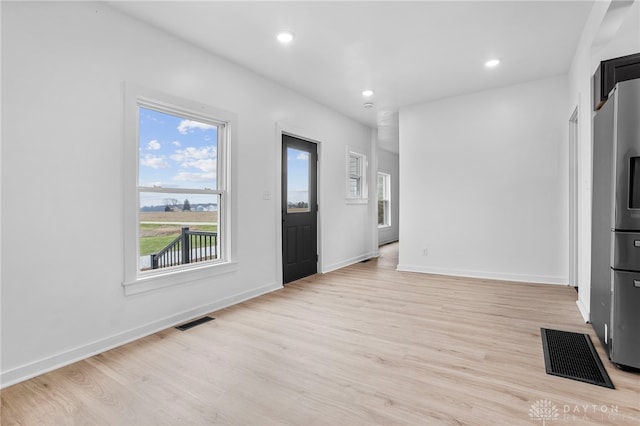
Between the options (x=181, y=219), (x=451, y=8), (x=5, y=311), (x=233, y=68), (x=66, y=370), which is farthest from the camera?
Answer: (x=233, y=68)

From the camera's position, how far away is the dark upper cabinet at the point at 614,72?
2416 mm

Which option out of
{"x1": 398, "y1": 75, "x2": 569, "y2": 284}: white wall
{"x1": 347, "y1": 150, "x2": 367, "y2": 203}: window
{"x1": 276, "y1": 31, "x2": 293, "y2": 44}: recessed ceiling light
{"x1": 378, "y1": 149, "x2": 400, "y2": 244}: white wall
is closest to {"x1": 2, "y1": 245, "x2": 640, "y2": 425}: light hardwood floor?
{"x1": 398, "y1": 75, "x2": 569, "y2": 284}: white wall

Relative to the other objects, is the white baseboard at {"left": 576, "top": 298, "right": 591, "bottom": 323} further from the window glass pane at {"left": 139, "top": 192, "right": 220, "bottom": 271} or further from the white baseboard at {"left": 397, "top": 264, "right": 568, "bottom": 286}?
the window glass pane at {"left": 139, "top": 192, "right": 220, "bottom": 271}

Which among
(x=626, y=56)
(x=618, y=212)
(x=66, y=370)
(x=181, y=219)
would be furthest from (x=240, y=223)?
(x=626, y=56)

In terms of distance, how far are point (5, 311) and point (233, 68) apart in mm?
2976

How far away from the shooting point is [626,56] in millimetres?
2459

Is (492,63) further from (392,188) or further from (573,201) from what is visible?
(392,188)

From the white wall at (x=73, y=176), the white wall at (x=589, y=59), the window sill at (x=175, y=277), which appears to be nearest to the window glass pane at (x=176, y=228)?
the window sill at (x=175, y=277)

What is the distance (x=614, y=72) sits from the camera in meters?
2.46

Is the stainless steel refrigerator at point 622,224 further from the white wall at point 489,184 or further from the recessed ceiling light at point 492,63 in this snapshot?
the white wall at point 489,184

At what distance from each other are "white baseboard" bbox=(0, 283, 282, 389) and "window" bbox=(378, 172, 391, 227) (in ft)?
21.5

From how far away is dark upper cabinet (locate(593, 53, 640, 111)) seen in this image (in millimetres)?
2416

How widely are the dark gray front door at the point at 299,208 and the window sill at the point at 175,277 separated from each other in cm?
117

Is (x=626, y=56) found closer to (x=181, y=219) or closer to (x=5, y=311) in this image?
(x=181, y=219)
